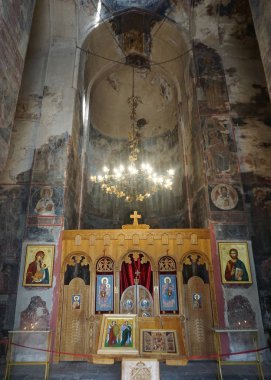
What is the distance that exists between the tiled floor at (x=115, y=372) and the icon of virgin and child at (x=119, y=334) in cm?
118

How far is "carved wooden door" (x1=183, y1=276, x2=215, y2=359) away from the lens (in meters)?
7.27

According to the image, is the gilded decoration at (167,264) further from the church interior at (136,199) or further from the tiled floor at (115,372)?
the tiled floor at (115,372)

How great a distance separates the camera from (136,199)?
27.5 ft

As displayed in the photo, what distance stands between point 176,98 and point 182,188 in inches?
179

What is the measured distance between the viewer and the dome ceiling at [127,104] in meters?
13.9

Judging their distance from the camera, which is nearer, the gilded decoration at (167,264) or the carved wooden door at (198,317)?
the carved wooden door at (198,317)

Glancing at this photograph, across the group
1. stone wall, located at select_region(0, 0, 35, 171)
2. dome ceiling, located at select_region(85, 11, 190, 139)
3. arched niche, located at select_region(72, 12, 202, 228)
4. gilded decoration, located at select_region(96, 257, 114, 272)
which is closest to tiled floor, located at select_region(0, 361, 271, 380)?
gilded decoration, located at select_region(96, 257, 114, 272)

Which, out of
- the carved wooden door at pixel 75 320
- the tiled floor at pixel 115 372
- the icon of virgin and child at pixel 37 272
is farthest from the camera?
the icon of virgin and child at pixel 37 272

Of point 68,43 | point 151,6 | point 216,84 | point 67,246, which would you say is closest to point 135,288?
point 67,246

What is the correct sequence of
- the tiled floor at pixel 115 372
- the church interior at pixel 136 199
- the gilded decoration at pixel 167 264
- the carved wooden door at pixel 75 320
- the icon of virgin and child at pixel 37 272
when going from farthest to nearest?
the gilded decoration at pixel 167 264
the icon of virgin and child at pixel 37 272
the carved wooden door at pixel 75 320
the church interior at pixel 136 199
the tiled floor at pixel 115 372

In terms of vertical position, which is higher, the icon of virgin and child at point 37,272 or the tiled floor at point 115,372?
the icon of virgin and child at point 37,272

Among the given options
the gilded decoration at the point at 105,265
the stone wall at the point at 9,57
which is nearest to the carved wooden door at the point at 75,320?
the gilded decoration at the point at 105,265

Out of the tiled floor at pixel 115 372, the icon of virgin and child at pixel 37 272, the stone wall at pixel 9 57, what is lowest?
the tiled floor at pixel 115 372

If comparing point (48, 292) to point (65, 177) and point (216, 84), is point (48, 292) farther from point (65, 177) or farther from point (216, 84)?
point (216, 84)
